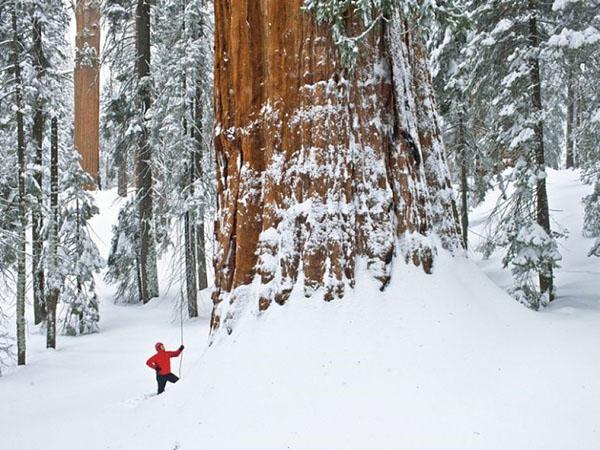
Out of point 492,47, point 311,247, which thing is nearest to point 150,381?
point 311,247

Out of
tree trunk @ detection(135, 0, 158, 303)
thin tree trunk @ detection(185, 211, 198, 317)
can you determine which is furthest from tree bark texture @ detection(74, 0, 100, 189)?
thin tree trunk @ detection(185, 211, 198, 317)

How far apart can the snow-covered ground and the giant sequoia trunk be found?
11.4 inches

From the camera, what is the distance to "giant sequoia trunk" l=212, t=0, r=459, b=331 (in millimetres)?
4535

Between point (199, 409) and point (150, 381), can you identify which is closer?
point (199, 409)

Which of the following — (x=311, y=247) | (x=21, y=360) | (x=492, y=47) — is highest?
(x=492, y=47)

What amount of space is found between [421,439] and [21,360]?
447 inches

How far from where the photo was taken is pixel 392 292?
4461 millimetres

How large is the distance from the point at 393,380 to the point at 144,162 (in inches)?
571

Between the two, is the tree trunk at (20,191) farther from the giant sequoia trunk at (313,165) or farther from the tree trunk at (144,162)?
the giant sequoia trunk at (313,165)

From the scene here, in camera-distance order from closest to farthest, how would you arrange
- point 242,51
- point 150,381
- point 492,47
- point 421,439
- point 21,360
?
point 421,439
point 242,51
point 150,381
point 492,47
point 21,360

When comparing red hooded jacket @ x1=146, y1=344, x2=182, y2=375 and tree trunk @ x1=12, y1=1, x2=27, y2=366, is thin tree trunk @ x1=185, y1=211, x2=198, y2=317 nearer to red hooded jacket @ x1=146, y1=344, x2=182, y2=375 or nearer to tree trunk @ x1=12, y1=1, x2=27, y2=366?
tree trunk @ x1=12, y1=1, x2=27, y2=366

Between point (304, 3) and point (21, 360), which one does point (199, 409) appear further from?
point (21, 360)

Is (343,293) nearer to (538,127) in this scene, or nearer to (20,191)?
(538,127)

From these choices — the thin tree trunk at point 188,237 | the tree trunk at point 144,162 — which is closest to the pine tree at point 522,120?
the thin tree trunk at point 188,237
